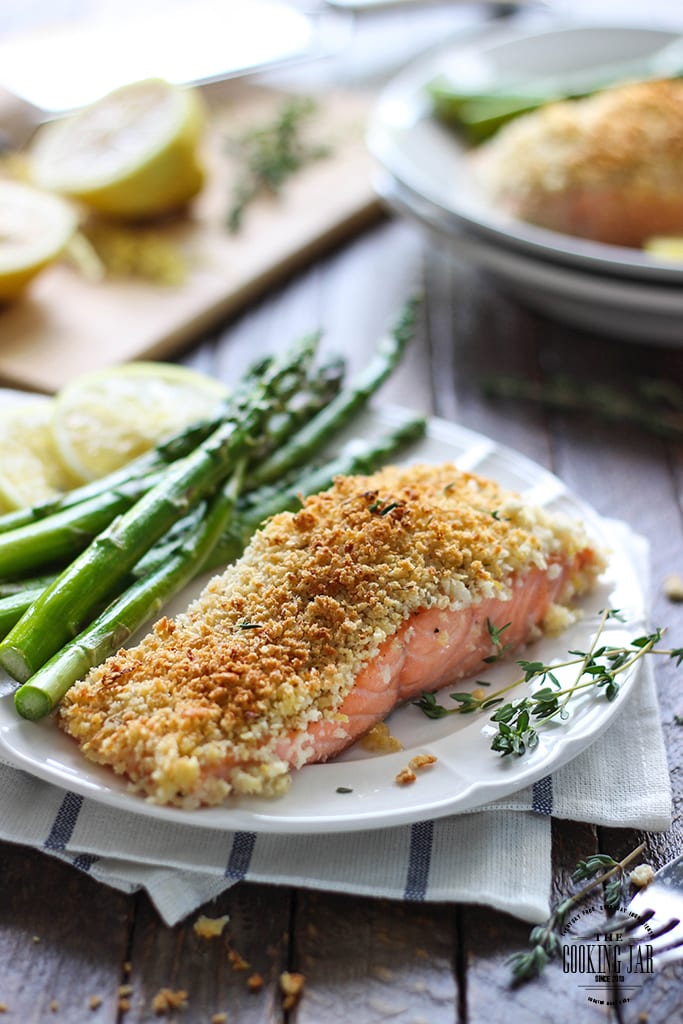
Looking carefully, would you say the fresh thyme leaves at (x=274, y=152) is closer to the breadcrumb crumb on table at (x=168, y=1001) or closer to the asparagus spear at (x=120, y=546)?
the asparagus spear at (x=120, y=546)

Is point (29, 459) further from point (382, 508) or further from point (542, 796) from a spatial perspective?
point (542, 796)

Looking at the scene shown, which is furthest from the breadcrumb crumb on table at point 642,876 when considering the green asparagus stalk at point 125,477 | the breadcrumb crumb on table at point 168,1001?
the green asparagus stalk at point 125,477

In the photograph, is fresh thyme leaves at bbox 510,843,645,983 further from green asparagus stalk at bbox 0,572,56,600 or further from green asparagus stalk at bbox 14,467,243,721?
green asparagus stalk at bbox 0,572,56,600

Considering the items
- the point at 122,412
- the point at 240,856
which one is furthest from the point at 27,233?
the point at 240,856

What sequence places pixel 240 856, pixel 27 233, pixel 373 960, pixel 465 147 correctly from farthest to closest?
pixel 465 147, pixel 27 233, pixel 240 856, pixel 373 960

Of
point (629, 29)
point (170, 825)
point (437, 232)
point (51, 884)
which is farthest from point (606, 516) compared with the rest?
point (629, 29)
